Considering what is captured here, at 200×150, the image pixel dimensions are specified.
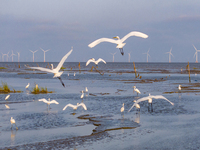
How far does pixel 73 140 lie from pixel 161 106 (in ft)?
29.8

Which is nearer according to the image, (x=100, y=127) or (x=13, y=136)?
(x=13, y=136)

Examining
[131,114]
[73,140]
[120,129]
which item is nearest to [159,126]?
[120,129]

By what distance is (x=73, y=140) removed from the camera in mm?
11242

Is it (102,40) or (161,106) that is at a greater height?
(102,40)

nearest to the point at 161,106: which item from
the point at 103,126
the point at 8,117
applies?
the point at 103,126

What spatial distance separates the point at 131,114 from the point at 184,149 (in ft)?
20.0

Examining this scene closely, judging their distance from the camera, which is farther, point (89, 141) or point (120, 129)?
point (120, 129)

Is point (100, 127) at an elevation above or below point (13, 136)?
above

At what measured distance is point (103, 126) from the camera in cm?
1334

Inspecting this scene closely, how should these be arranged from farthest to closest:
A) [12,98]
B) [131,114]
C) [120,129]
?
[12,98]
[131,114]
[120,129]

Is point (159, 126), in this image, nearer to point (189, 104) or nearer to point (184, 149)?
point (184, 149)

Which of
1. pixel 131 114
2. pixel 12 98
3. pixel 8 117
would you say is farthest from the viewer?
pixel 12 98

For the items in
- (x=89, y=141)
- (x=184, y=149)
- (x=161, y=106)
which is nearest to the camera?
(x=184, y=149)

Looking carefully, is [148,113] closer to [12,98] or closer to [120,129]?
[120,129]
